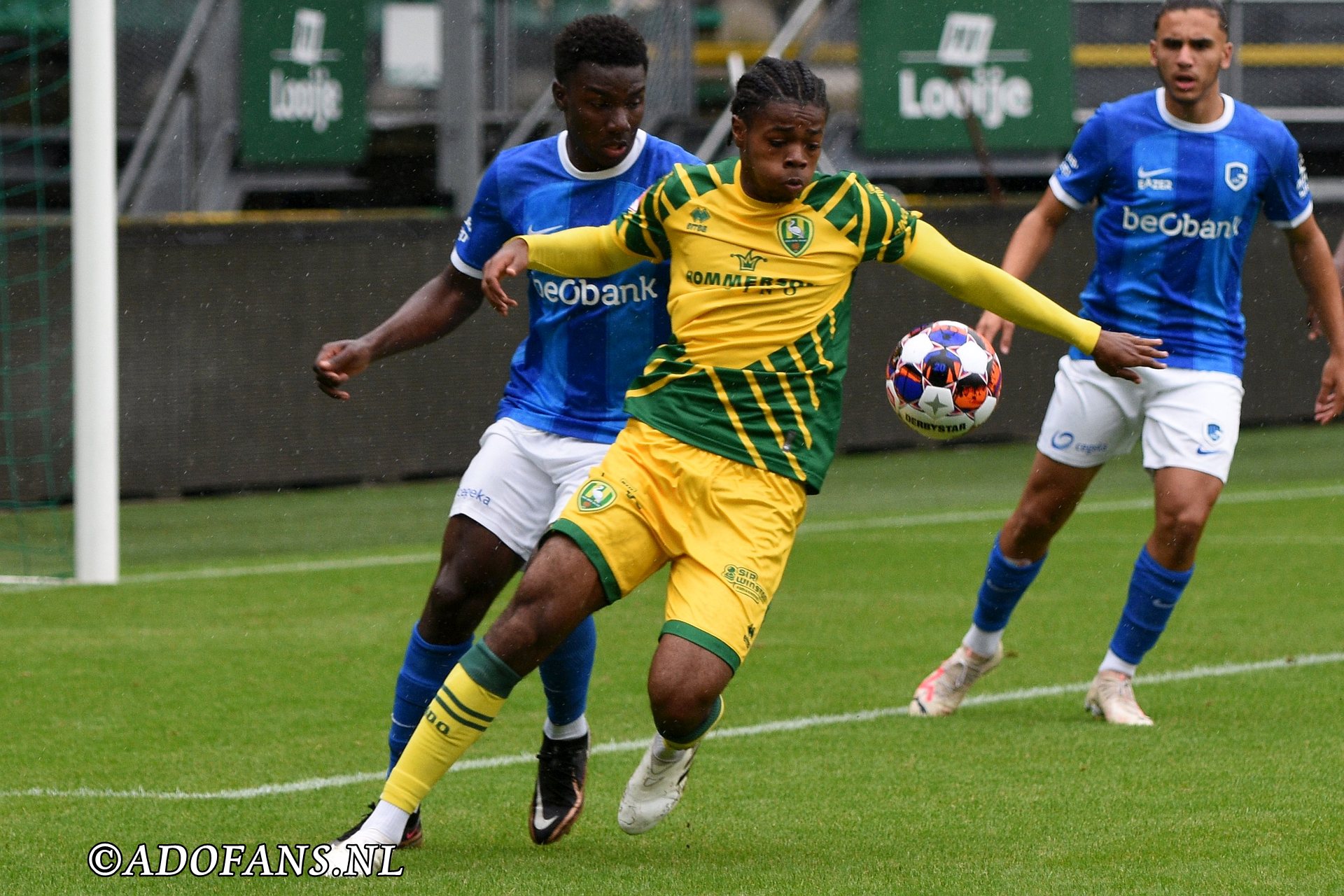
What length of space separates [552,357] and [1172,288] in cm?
241

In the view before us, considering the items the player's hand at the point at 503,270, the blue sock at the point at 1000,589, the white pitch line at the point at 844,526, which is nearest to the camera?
the player's hand at the point at 503,270

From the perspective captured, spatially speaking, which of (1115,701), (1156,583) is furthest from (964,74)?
(1115,701)

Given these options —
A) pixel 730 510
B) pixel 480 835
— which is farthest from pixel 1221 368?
pixel 480 835

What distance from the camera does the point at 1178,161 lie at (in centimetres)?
676

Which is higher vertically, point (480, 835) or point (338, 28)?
point (338, 28)

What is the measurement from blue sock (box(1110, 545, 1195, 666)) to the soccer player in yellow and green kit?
79.5 inches

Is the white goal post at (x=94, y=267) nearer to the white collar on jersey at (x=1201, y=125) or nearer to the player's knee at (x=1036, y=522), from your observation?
the player's knee at (x=1036, y=522)

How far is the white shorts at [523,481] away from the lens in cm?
526

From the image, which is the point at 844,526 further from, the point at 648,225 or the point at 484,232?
the point at 648,225

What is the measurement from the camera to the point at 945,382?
5312mm

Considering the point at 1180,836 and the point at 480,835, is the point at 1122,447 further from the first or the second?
the point at 480,835

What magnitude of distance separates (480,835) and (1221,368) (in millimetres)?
3053

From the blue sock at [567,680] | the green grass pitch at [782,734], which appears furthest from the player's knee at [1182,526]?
the blue sock at [567,680]

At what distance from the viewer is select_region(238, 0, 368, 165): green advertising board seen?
14953 mm
